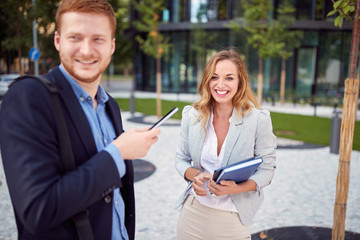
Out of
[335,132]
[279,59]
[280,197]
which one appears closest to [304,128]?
[335,132]

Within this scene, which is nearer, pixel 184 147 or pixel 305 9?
pixel 184 147

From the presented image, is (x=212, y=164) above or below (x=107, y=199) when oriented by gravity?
below

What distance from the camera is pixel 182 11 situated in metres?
27.1

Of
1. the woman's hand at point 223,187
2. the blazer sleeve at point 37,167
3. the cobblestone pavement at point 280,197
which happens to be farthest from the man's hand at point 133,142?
the cobblestone pavement at point 280,197

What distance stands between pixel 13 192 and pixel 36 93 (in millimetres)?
380

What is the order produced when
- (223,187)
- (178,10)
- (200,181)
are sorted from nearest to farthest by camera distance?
(223,187), (200,181), (178,10)

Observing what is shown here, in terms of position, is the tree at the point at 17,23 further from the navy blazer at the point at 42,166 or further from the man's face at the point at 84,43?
the navy blazer at the point at 42,166

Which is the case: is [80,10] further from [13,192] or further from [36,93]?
[13,192]

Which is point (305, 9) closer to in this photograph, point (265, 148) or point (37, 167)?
point (265, 148)

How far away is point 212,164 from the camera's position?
267 centimetres

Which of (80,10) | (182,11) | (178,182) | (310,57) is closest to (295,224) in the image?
(178,182)

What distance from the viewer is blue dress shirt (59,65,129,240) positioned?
137cm

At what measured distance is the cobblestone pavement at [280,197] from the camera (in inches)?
183

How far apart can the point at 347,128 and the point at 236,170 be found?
1783 millimetres
